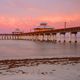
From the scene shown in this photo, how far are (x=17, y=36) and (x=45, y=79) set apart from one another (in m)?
169

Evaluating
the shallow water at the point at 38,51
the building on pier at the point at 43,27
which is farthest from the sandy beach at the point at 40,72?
the building on pier at the point at 43,27

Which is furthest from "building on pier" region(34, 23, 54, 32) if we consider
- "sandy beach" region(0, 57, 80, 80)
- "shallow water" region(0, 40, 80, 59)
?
"sandy beach" region(0, 57, 80, 80)

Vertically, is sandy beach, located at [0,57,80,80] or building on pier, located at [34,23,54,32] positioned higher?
building on pier, located at [34,23,54,32]

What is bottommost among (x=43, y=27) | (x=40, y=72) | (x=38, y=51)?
(x=40, y=72)

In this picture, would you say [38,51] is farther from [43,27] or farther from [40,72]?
[43,27]

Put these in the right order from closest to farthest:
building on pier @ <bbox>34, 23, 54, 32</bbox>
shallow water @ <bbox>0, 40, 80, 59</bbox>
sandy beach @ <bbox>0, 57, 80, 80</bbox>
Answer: sandy beach @ <bbox>0, 57, 80, 80</bbox> → shallow water @ <bbox>0, 40, 80, 59</bbox> → building on pier @ <bbox>34, 23, 54, 32</bbox>

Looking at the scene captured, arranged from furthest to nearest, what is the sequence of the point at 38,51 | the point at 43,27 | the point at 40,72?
the point at 43,27, the point at 38,51, the point at 40,72

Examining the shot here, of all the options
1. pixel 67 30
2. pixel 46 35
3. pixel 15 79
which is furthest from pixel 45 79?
pixel 46 35

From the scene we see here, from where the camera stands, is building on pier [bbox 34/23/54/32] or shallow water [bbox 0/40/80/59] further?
building on pier [bbox 34/23/54/32]

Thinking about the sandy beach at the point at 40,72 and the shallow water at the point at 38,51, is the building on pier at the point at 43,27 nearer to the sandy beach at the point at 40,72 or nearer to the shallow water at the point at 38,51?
the shallow water at the point at 38,51

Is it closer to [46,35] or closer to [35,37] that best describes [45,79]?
[46,35]

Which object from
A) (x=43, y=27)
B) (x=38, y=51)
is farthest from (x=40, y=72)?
(x=43, y=27)

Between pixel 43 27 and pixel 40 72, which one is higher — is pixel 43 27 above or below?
above

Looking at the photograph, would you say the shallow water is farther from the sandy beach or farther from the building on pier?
the building on pier
